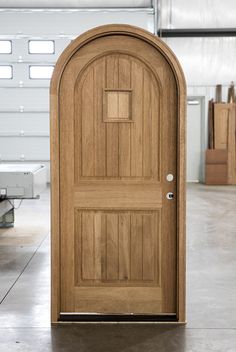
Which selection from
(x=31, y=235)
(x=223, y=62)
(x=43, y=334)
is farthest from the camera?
(x=223, y=62)

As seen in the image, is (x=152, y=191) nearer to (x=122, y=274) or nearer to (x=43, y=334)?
(x=122, y=274)

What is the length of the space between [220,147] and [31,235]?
10440mm

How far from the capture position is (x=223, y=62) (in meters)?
17.8

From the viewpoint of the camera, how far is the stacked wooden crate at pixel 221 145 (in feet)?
56.7

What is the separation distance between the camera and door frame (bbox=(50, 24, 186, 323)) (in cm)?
399

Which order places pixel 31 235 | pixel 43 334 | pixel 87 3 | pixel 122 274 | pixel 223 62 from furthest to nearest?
1. pixel 223 62
2. pixel 87 3
3. pixel 31 235
4. pixel 122 274
5. pixel 43 334

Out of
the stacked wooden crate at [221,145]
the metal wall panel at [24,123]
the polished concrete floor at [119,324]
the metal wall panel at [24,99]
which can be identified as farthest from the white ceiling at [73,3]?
the polished concrete floor at [119,324]

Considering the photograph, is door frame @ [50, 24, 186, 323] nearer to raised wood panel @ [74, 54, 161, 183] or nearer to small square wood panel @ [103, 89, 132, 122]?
raised wood panel @ [74, 54, 161, 183]

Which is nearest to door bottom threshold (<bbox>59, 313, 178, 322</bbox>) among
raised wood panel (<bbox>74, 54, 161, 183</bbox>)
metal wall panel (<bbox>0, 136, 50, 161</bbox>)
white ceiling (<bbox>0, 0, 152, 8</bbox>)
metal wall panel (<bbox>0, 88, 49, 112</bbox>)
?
raised wood panel (<bbox>74, 54, 161, 183</bbox>)

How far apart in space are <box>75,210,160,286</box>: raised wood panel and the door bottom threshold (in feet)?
0.80

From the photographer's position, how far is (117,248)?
13.8ft

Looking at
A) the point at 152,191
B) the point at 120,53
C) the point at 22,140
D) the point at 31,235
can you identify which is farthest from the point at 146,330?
the point at 22,140

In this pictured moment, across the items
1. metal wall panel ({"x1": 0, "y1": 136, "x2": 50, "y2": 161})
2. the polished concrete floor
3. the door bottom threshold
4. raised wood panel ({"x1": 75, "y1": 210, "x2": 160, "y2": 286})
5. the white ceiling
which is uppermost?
the white ceiling

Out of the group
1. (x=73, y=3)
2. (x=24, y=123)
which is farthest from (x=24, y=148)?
(x=73, y=3)
